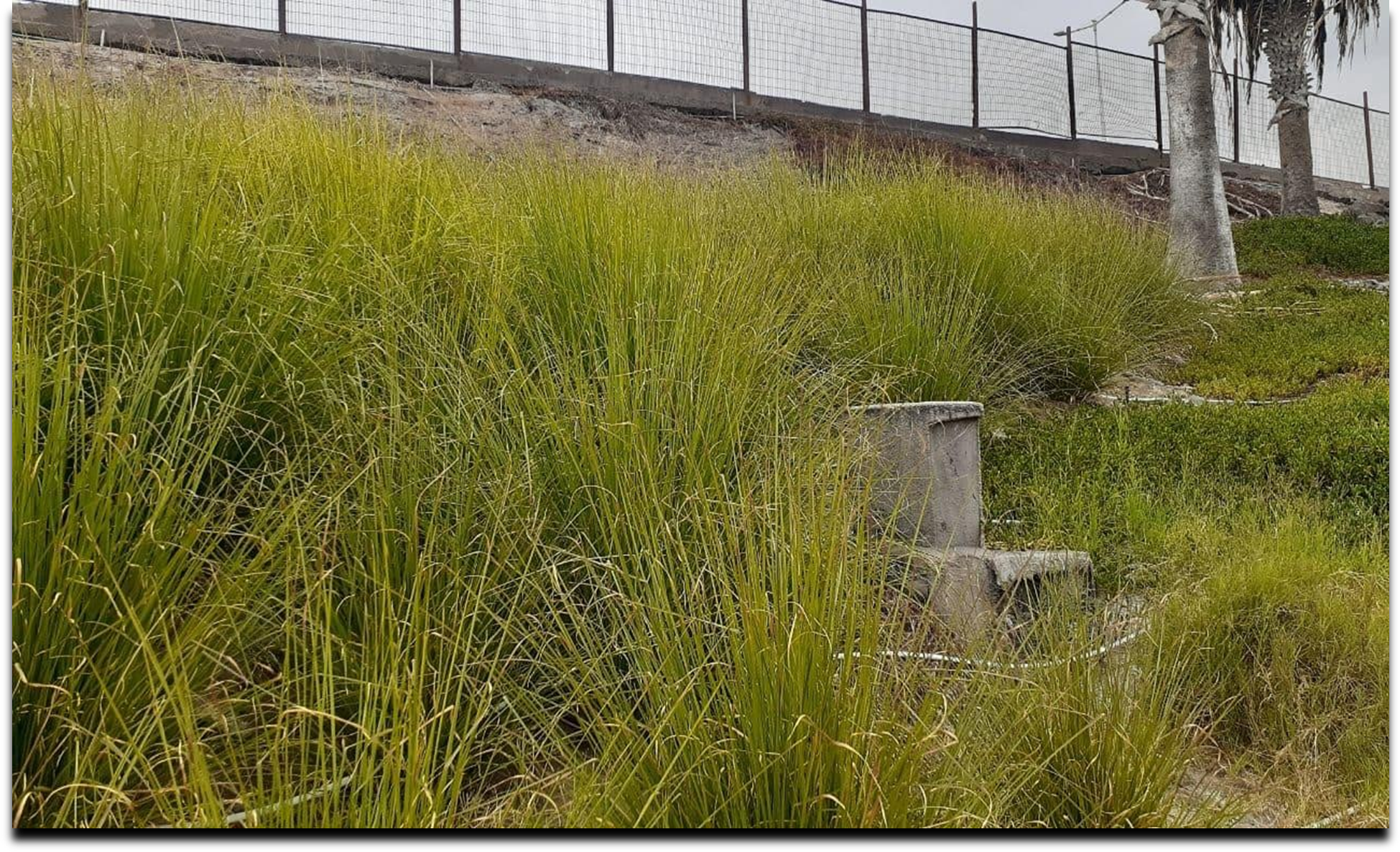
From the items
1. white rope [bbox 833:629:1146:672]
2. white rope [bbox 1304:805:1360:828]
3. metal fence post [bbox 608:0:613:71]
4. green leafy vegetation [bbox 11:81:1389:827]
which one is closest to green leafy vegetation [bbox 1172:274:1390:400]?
green leafy vegetation [bbox 11:81:1389:827]

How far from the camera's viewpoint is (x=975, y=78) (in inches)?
581

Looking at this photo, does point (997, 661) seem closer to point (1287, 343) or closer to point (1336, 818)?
point (1336, 818)

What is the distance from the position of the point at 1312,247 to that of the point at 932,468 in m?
9.48

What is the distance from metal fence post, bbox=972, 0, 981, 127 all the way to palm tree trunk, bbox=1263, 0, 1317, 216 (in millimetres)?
3440

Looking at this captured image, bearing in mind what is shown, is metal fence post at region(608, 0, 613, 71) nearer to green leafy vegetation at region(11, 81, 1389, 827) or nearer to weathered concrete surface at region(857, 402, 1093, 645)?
green leafy vegetation at region(11, 81, 1389, 827)

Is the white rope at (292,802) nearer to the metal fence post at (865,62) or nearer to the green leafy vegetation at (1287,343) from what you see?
the green leafy vegetation at (1287,343)

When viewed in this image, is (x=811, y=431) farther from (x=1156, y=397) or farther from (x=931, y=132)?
(x=931, y=132)

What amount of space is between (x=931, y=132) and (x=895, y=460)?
1169cm

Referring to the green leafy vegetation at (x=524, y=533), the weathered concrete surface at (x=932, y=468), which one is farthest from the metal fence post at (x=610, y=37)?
the weathered concrete surface at (x=932, y=468)

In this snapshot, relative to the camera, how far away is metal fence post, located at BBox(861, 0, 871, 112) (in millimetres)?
13734

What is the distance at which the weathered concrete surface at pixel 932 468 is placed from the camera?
10.5 feet

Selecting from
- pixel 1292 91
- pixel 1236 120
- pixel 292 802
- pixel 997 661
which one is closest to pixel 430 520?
pixel 292 802
